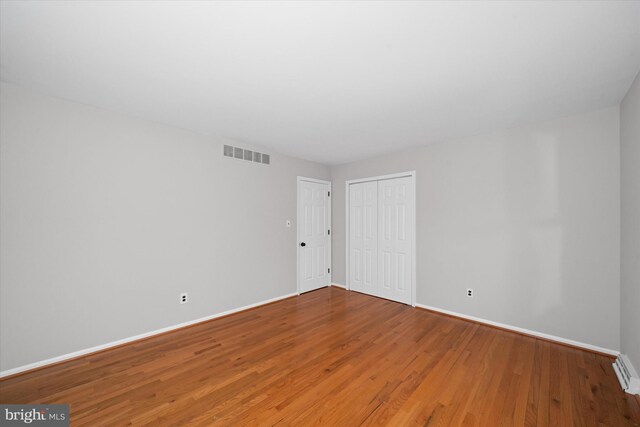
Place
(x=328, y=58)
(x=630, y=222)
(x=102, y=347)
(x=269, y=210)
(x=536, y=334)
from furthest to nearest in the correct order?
1. (x=269, y=210)
2. (x=536, y=334)
3. (x=102, y=347)
4. (x=630, y=222)
5. (x=328, y=58)

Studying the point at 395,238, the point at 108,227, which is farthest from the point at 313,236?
the point at 108,227

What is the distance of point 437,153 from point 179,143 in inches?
142

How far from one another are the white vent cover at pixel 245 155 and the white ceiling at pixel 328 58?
79 centimetres

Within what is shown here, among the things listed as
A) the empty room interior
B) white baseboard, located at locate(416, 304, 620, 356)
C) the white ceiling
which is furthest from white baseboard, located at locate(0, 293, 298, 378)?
white baseboard, located at locate(416, 304, 620, 356)

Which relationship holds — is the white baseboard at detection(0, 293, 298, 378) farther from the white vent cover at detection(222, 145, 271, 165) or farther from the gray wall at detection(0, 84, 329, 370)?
the white vent cover at detection(222, 145, 271, 165)

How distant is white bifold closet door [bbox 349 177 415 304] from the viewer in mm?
4137

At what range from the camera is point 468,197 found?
3.48 meters

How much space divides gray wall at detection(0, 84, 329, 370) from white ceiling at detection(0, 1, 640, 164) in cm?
40

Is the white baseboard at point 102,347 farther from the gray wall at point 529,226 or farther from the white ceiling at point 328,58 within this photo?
the gray wall at point 529,226

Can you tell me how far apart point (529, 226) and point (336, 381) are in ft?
9.25

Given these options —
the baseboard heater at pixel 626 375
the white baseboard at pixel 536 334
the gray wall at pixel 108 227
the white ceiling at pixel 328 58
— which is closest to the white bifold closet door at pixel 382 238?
the white baseboard at pixel 536 334

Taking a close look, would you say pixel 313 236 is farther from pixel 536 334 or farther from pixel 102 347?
pixel 536 334

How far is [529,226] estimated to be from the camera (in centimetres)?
300

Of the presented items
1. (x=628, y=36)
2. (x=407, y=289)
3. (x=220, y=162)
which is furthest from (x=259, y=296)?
(x=628, y=36)
